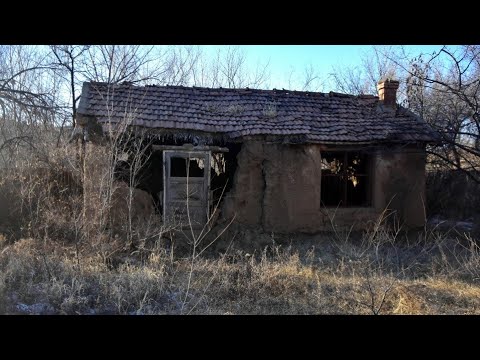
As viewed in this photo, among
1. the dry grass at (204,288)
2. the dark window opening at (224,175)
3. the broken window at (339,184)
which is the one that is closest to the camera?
the dry grass at (204,288)

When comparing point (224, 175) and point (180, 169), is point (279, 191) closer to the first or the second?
point (224, 175)

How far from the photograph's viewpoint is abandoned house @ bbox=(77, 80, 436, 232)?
32.8 ft

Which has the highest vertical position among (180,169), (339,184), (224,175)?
(180,169)

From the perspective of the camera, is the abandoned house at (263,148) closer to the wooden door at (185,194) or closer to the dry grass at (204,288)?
the wooden door at (185,194)

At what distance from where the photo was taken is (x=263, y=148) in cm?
1015

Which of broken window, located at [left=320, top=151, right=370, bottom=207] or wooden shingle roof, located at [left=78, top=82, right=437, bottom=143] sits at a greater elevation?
wooden shingle roof, located at [left=78, top=82, right=437, bottom=143]

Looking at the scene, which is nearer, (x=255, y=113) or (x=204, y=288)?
(x=204, y=288)

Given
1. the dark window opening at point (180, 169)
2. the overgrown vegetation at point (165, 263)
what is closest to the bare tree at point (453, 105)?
the overgrown vegetation at point (165, 263)

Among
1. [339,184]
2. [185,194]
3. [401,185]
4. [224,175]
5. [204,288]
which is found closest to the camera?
[204,288]

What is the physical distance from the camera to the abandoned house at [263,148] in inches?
394

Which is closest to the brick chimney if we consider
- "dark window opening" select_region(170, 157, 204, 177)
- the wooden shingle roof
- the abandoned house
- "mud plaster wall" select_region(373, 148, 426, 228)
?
the wooden shingle roof

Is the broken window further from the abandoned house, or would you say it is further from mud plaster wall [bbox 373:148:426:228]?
mud plaster wall [bbox 373:148:426:228]

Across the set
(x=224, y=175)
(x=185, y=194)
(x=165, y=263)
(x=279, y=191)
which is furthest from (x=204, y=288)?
(x=224, y=175)
